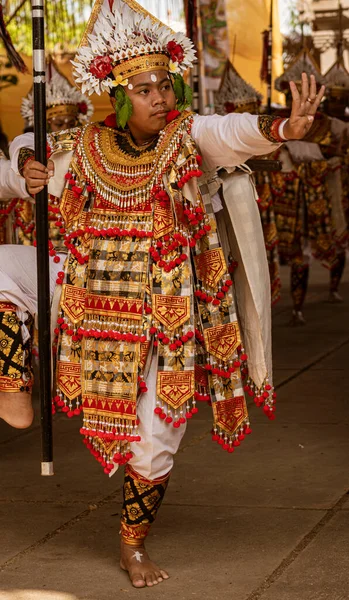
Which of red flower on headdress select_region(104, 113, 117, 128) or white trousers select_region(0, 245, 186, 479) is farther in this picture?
red flower on headdress select_region(104, 113, 117, 128)

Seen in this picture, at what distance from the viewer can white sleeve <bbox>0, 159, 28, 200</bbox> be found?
150 inches

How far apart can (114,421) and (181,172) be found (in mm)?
814

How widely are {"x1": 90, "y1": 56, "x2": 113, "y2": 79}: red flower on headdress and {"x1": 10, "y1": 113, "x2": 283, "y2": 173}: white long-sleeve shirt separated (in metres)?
0.33

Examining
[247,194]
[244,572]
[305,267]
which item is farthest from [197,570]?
[305,267]

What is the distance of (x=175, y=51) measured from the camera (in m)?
3.71

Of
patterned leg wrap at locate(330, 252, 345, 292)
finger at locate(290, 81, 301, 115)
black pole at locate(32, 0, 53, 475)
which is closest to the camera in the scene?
finger at locate(290, 81, 301, 115)

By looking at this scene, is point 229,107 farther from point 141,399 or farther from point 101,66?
point 141,399

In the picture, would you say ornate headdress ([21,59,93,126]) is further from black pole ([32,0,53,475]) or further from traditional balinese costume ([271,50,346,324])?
black pole ([32,0,53,475])

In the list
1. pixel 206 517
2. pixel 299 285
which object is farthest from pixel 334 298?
pixel 206 517

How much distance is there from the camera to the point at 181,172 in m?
3.53

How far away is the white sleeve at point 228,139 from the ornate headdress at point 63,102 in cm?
365

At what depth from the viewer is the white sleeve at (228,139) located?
3365 mm

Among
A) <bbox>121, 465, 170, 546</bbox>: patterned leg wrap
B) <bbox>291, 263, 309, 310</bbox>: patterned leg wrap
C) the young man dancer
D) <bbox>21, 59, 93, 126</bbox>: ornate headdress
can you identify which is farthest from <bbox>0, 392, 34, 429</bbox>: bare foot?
<bbox>291, 263, 309, 310</bbox>: patterned leg wrap

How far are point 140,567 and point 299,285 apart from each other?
19.6 ft
